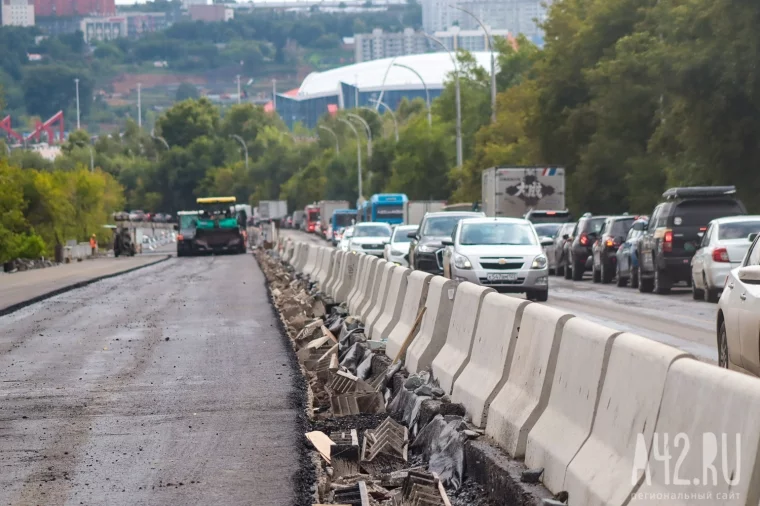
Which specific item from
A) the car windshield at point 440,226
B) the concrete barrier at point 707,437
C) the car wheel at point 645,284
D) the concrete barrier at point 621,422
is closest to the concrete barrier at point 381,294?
the concrete barrier at point 621,422

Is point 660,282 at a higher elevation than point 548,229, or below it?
below

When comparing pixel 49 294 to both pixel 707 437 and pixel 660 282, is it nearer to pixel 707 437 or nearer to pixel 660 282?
pixel 660 282

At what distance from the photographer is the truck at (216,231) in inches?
2955

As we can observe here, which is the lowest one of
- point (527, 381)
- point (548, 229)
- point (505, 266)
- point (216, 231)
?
point (216, 231)

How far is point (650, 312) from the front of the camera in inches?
950

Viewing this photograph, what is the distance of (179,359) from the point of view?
1719 cm

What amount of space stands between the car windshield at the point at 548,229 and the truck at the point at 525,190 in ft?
10.3

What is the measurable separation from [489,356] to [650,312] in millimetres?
14548

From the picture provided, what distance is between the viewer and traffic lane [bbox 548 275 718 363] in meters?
18.4

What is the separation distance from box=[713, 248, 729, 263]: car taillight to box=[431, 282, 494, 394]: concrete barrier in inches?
541

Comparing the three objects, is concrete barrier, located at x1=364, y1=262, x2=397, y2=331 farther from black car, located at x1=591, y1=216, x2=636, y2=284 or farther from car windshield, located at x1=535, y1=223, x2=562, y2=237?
car windshield, located at x1=535, y1=223, x2=562, y2=237

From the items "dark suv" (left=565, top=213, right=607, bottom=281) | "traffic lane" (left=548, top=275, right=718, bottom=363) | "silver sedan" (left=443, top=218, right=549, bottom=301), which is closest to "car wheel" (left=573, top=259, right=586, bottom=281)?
"dark suv" (left=565, top=213, right=607, bottom=281)

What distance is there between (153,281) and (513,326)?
33216 mm

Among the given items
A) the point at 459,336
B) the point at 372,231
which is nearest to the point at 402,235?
the point at 372,231
